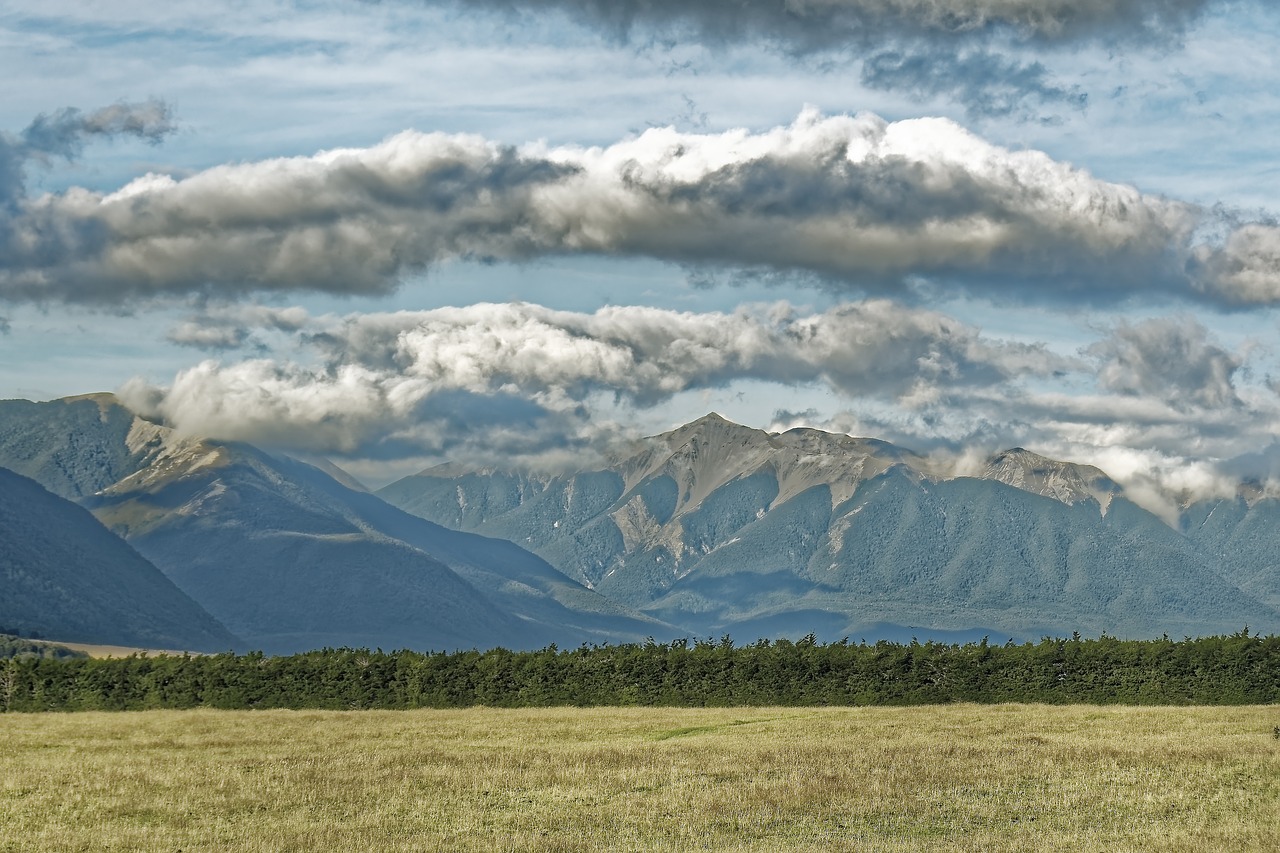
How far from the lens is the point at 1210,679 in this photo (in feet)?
240

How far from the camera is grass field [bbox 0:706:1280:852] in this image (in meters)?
32.0

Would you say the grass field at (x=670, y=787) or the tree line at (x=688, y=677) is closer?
the grass field at (x=670, y=787)

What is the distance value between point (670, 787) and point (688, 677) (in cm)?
4093

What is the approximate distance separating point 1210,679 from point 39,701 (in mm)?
66866

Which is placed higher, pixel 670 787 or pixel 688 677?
pixel 670 787

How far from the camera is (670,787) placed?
130 feet

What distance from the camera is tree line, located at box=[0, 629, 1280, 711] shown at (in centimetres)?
7356

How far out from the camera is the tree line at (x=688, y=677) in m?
73.6

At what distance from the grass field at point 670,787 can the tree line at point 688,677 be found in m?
12.7

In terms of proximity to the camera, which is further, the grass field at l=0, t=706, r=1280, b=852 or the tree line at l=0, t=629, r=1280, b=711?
the tree line at l=0, t=629, r=1280, b=711

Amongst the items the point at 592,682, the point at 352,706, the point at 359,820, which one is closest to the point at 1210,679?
the point at 592,682

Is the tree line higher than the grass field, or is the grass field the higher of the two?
the grass field

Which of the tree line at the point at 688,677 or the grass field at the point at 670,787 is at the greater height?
the grass field at the point at 670,787

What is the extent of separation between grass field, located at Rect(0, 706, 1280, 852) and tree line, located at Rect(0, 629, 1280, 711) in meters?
12.7
